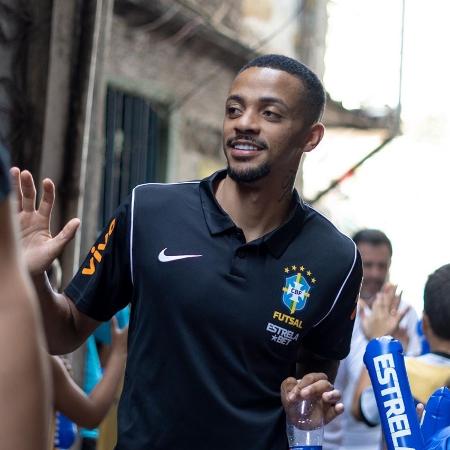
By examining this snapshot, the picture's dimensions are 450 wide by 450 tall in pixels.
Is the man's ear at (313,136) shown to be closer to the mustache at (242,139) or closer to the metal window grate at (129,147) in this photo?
Answer: the mustache at (242,139)

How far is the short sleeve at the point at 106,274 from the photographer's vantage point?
3393 mm

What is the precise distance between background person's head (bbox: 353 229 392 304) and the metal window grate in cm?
317

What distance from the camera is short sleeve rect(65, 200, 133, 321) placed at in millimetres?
3393

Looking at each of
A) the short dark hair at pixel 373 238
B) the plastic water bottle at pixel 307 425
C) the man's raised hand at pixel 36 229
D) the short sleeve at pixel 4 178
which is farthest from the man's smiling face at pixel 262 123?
the short dark hair at pixel 373 238

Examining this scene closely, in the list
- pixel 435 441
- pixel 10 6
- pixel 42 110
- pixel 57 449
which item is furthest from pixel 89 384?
pixel 435 441

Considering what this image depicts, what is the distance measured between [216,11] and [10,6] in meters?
5.71

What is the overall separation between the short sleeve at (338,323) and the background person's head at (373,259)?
8.50 feet

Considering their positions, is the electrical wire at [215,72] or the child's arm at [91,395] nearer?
the child's arm at [91,395]

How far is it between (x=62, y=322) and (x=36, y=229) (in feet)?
1.23

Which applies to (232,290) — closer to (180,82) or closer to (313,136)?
(313,136)

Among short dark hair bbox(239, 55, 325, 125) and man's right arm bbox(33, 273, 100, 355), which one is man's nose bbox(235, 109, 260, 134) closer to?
short dark hair bbox(239, 55, 325, 125)

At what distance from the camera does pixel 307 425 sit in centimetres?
331

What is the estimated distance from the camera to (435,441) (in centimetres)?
284

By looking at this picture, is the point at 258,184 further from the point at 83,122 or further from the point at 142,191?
the point at 83,122
